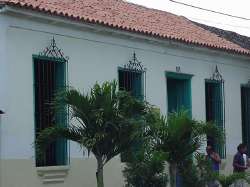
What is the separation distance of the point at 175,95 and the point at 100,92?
6317mm

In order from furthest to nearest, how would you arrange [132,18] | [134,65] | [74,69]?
1. [132,18]
2. [134,65]
3. [74,69]

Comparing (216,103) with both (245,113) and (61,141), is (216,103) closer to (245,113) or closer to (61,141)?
(245,113)

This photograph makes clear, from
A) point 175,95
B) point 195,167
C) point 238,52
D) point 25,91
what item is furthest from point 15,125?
point 238,52

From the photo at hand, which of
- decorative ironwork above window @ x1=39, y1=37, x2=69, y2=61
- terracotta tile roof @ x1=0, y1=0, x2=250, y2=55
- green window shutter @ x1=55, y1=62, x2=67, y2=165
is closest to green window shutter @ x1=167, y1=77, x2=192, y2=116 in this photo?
terracotta tile roof @ x1=0, y1=0, x2=250, y2=55

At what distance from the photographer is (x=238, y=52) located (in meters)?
15.9

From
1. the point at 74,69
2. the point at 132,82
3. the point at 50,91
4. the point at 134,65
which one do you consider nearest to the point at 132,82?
the point at 132,82

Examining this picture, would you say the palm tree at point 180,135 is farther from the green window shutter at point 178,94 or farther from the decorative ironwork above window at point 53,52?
the green window shutter at point 178,94

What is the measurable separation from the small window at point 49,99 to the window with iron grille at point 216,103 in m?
5.51

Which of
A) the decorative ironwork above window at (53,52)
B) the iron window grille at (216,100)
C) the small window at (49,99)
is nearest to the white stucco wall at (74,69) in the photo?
the decorative ironwork above window at (53,52)

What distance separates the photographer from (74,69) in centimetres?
1143

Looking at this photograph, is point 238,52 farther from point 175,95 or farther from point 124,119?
point 124,119

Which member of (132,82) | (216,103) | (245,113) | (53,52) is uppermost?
(53,52)

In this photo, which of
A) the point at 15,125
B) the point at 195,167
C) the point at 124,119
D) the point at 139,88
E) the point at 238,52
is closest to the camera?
the point at 124,119

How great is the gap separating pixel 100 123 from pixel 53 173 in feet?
8.35
